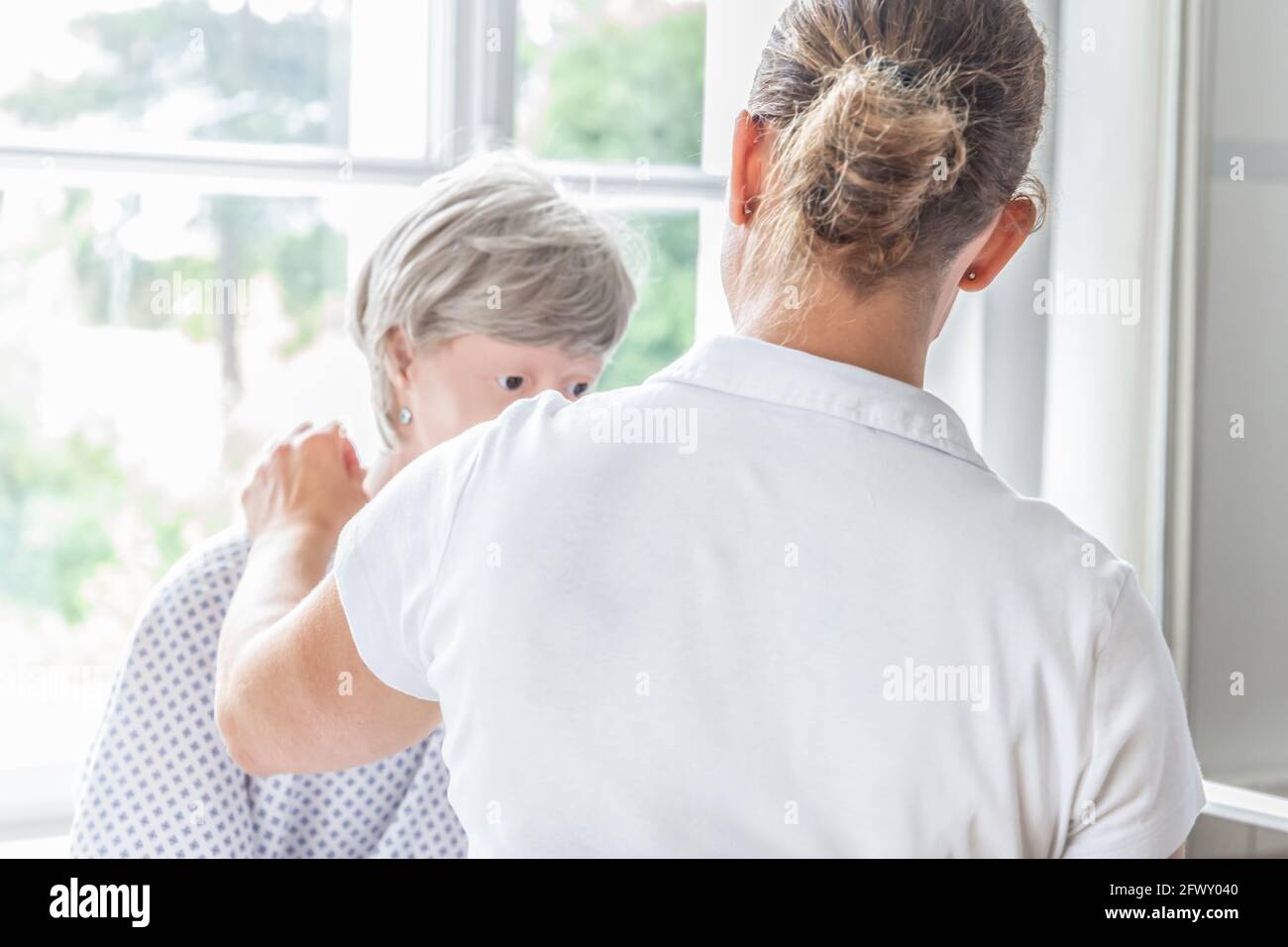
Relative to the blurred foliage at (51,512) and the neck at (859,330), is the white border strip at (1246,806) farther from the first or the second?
the blurred foliage at (51,512)

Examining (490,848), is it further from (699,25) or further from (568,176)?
(699,25)

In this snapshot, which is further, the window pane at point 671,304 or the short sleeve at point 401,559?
the window pane at point 671,304

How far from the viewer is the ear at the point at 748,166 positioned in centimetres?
76

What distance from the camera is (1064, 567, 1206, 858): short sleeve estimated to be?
67cm

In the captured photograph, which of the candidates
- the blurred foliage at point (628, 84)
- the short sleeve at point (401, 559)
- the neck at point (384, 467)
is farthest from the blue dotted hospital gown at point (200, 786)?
the blurred foliage at point (628, 84)

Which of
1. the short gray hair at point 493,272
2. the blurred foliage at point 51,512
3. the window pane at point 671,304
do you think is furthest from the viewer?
the window pane at point 671,304

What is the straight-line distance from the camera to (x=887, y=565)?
0.66m

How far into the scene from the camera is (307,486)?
1172mm

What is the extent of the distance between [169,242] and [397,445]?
36.7 inches

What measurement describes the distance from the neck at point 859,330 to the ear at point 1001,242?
81mm

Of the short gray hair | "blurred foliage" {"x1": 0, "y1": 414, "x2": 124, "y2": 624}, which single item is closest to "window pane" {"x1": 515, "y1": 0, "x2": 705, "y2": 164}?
"blurred foliage" {"x1": 0, "y1": 414, "x2": 124, "y2": 624}

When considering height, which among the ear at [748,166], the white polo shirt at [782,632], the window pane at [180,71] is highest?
the window pane at [180,71]

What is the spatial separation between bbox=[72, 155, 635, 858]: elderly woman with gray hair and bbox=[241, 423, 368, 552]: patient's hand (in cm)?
9

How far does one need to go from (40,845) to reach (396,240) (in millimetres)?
1112
